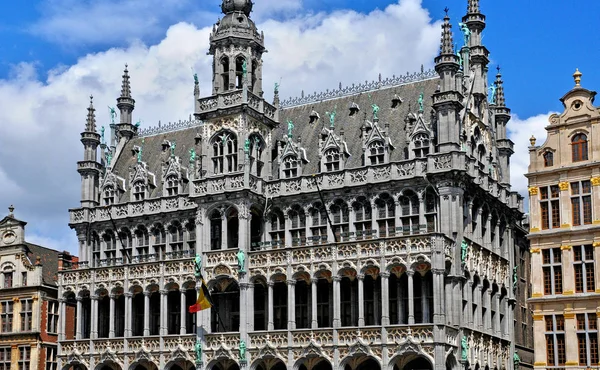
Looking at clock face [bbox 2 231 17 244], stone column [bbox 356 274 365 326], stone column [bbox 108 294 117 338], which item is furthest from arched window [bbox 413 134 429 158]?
clock face [bbox 2 231 17 244]

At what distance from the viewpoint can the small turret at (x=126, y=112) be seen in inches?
3221

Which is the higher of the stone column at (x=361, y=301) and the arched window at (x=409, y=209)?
the arched window at (x=409, y=209)

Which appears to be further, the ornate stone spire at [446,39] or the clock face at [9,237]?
the clock face at [9,237]

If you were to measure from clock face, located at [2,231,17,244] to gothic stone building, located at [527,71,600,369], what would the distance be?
41.8m

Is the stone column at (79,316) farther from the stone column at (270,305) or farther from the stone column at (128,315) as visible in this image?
the stone column at (270,305)

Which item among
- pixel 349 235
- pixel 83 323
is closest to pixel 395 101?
pixel 349 235

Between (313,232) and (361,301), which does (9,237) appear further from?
(361,301)

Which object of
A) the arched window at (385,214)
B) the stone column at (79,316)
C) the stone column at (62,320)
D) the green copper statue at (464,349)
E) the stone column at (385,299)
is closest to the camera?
the green copper statue at (464,349)

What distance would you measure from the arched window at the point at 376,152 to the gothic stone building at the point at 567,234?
10651 mm

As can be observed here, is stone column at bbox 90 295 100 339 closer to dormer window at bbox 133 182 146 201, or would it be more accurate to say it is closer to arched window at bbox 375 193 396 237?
dormer window at bbox 133 182 146 201

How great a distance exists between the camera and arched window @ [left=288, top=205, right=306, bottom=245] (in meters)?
66.2

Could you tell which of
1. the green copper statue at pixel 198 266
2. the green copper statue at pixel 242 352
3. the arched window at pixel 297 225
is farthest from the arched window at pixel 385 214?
the green copper statue at pixel 198 266

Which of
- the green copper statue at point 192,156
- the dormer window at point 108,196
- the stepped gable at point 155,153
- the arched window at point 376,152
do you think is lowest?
the dormer window at point 108,196

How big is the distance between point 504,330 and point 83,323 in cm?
3014
